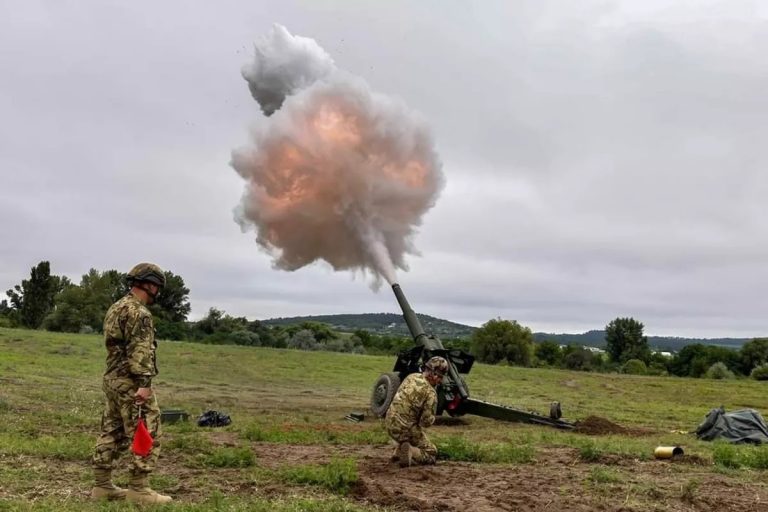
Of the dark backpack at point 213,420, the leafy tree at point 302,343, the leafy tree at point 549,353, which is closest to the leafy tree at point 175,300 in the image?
the leafy tree at point 302,343

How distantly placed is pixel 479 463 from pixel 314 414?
23.4ft

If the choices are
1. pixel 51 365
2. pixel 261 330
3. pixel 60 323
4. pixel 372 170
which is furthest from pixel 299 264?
pixel 60 323

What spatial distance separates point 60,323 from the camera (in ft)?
199

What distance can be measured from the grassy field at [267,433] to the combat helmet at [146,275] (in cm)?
196

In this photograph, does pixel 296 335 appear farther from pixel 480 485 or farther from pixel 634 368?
pixel 480 485

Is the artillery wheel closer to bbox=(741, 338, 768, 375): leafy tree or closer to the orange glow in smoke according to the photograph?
the orange glow in smoke

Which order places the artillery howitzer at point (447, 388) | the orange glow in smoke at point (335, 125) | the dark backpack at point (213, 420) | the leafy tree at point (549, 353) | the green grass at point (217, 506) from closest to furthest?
→ the green grass at point (217, 506), the dark backpack at point (213, 420), the artillery howitzer at point (447, 388), the orange glow in smoke at point (335, 125), the leafy tree at point (549, 353)

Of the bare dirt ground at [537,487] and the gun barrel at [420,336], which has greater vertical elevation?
the gun barrel at [420,336]

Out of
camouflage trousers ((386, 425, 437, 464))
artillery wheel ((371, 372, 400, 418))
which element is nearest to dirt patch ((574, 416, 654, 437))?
artillery wheel ((371, 372, 400, 418))

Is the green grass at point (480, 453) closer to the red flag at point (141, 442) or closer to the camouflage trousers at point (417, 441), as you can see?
the camouflage trousers at point (417, 441)

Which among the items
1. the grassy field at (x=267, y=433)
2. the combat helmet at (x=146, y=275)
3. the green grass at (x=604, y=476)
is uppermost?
the combat helmet at (x=146, y=275)

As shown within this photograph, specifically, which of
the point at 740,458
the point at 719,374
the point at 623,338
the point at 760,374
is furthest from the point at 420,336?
the point at 623,338

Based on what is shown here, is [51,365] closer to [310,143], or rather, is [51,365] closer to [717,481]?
[310,143]

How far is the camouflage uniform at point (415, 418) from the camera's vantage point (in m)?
8.60
